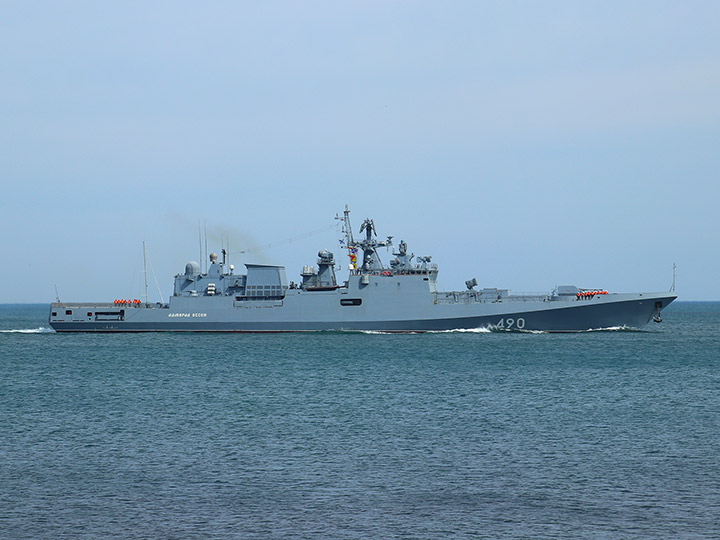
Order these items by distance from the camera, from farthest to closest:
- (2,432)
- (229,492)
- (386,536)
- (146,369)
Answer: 1. (146,369)
2. (2,432)
3. (229,492)
4. (386,536)

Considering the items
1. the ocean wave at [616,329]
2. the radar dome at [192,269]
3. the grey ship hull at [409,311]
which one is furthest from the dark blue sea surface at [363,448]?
the radar dome at [192,269]

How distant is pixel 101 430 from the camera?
21.7 metres

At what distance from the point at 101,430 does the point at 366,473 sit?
29.3 ft

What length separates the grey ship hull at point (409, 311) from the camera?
48594 millimetres

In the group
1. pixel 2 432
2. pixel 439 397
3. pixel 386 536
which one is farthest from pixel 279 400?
pixel 386 536

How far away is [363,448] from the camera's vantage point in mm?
19141

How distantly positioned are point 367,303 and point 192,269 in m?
13.4

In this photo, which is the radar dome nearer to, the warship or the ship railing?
the warship

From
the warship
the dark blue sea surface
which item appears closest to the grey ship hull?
the warship

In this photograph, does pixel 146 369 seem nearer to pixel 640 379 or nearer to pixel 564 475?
pixel 640 379

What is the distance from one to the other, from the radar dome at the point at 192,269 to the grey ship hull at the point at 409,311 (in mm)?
2134

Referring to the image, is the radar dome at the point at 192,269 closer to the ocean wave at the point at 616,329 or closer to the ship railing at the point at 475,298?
the ship railing at the point at 475,298

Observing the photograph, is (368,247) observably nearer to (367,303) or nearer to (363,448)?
(367,303)

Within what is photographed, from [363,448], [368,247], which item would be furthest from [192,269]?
[363,448]
